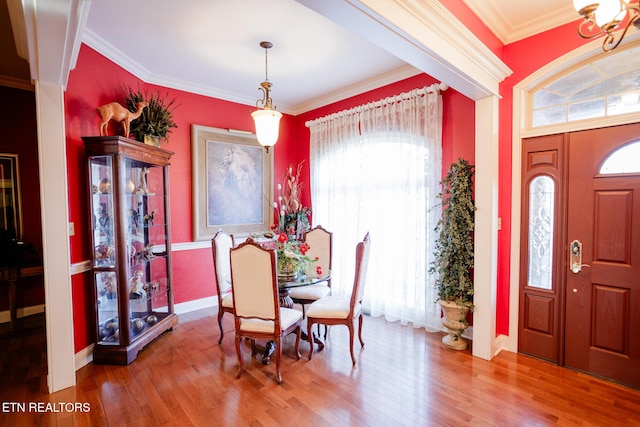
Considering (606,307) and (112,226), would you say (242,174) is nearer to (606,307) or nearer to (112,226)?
(112,226)

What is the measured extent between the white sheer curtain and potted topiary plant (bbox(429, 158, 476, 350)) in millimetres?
339

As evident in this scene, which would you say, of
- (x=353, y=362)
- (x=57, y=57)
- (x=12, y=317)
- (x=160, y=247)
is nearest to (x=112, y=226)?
(x=160, y=247)

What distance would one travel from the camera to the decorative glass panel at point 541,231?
2.81m

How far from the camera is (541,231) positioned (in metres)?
2.86

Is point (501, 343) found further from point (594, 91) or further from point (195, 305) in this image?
point (195, 305)

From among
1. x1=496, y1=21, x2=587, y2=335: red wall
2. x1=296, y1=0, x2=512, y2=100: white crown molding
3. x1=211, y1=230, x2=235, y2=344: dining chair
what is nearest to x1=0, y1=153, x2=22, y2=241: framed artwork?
x1=211, y1=230, x2=235, y2=344: dining chair

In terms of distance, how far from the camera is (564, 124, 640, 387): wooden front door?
2.43 metres

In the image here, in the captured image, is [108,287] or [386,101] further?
[386,101]

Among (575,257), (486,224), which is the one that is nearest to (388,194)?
(486,224)

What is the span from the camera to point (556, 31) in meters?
2.67

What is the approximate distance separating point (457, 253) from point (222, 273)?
2.51m

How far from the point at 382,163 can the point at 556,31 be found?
6.65 feet

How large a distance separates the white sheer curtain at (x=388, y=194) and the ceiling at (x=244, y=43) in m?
0.55

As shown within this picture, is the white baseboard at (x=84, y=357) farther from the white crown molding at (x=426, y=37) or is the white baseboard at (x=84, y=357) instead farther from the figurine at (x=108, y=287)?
the white crown molding at (x=426, y=37)
